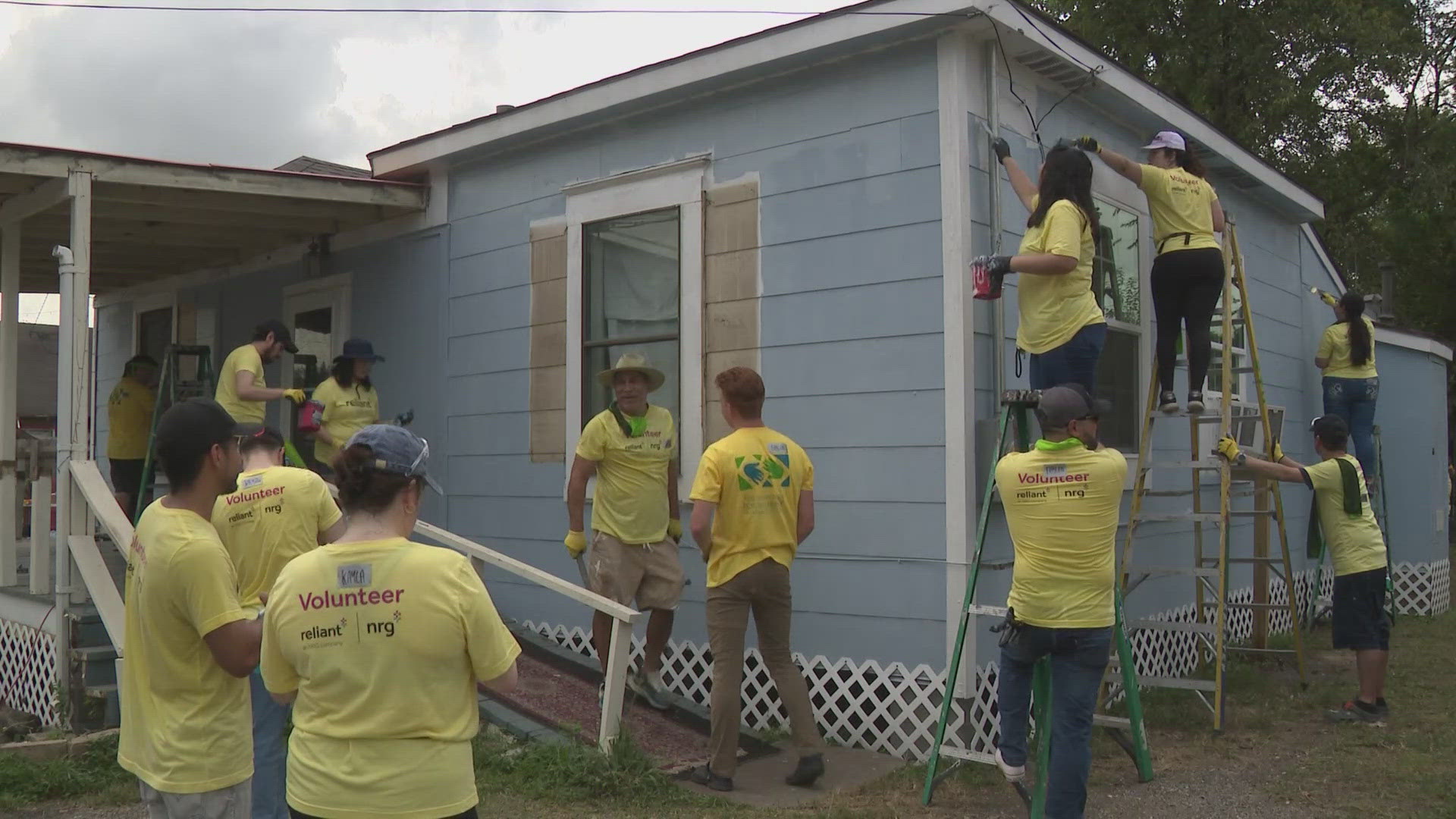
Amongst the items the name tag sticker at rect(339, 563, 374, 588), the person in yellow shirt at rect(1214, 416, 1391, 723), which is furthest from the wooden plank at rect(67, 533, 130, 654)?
the person in yellow shirt at rect(1214, 416, 1391, 723)

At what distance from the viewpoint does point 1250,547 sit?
30.1 ft

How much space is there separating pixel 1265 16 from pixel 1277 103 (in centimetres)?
184

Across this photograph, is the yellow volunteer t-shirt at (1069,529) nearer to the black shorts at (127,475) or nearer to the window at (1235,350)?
the window at (1235,350)

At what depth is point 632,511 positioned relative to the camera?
19.8ft

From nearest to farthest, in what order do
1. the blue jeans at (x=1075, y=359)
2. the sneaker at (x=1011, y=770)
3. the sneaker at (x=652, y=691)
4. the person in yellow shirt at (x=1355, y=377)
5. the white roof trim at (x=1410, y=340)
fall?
the sneaker at (x=1011, y=770) < the blue jeans at (x=1075, y=359) < the sneaker at (x=652, y=691) < the person in yellow shirt at (x=1355, y=377) < the white roof trim at (x=1410, y=340)

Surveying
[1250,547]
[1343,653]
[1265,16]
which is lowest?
[1343,653]

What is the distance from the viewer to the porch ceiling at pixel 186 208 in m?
6.91

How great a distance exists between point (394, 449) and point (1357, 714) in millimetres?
6025

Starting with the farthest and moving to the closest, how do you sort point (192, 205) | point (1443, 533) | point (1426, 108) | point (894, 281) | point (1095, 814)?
point (1426, 108) < point (1443, 533) < point (192, 205) < point (894, 281) < point (1095, 814)

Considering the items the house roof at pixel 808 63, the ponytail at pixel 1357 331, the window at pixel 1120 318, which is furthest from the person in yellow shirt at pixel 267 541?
the ponytail at pixel 1357 331

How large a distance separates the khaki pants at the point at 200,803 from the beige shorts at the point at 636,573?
304 cm

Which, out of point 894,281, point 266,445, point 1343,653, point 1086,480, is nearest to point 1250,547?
point 1343,653

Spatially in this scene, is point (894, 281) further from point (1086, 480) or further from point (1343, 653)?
point (1343, 653)

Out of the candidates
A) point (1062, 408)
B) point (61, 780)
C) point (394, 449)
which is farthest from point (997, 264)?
point (61, 780)
